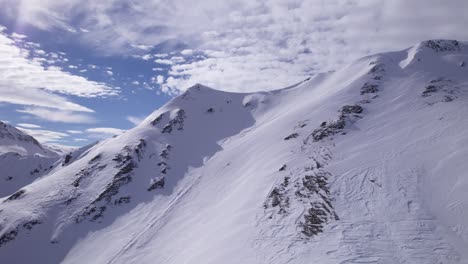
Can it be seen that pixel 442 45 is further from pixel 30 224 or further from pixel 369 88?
pixel 30 224

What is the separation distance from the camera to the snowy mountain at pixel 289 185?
77.9 ft

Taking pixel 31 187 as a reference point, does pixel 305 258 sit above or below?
below

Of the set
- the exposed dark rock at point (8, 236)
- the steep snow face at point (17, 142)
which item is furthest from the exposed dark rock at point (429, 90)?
the steep snow face at point (17, 142)

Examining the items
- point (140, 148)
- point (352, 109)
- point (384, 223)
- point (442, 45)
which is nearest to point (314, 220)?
point (384, 223)

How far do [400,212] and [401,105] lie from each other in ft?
89.9

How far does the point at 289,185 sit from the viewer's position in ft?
113

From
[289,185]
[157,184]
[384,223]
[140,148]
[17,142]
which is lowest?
[384,223]

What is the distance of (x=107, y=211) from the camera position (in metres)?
51.0

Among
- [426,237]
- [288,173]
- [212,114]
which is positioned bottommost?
[426,237]

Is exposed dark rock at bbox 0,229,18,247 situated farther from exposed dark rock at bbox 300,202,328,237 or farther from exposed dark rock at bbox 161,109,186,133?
exposed dark rock at bbox 300,202,328,237

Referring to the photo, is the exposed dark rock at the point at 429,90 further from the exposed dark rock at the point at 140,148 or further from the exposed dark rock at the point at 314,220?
the exposed dark rock at the point at 140,148

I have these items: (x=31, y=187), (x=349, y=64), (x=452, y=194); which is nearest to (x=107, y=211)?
(x=31, y=187)

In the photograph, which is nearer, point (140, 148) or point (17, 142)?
point (140, 148)

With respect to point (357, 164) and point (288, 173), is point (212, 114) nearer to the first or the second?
point (288, 173)
